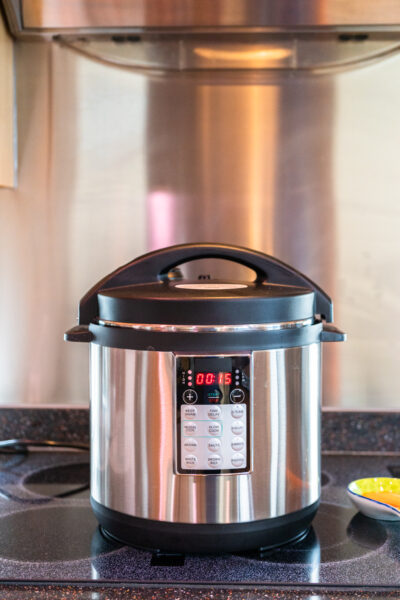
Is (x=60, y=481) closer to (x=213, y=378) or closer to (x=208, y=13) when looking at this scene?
(x=213, y=378)

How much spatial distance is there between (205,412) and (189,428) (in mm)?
22

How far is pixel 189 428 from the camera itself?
1.98ft

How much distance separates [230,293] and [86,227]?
1.45 feet

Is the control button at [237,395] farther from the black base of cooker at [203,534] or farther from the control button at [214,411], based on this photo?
the black base of cooker at [203,534]

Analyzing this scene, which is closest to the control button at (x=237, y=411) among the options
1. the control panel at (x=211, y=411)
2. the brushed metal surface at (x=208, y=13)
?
the control panel at (x=211, y=411)

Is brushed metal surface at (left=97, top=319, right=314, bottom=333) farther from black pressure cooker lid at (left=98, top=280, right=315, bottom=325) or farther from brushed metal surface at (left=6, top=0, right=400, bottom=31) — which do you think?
brushed metal surface at (left=6, top=0, right=400, bottom=31)

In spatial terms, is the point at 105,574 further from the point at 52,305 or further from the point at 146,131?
the point at 146,131

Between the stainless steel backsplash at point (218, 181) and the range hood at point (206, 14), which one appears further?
the stainless steel backsplash at point (218, 181)

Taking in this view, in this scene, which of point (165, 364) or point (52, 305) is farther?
point (52, 305)

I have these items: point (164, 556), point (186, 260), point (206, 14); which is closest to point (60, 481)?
point (164, 556)

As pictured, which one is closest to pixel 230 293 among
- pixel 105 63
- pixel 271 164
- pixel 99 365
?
pixel 99 365

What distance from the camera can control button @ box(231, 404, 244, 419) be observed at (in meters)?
0.60

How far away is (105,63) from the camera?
3.19ft

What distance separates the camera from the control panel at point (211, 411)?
1.97 ft
